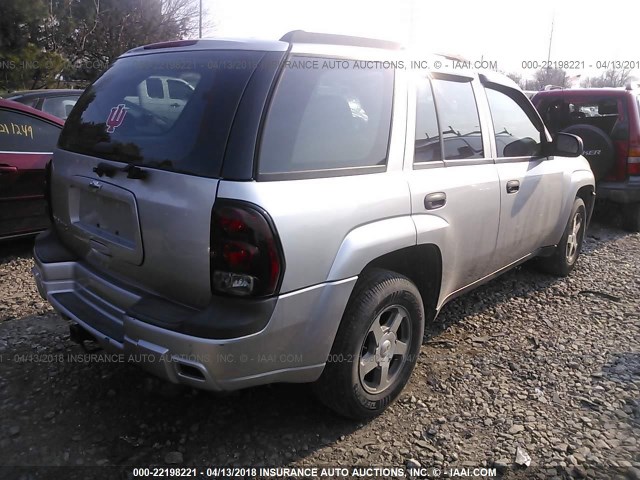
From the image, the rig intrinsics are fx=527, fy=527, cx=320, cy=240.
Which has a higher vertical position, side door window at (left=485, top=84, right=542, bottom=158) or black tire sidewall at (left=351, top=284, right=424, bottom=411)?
side door window at (left=485, top=84, right=542, bottom=158)

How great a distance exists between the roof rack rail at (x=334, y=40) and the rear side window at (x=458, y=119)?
428 millimetres

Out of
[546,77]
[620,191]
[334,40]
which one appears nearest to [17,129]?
[334,40]

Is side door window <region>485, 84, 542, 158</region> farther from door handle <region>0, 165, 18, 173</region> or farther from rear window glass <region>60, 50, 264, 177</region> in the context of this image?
door handle <region>0, 165, 18, 173</region>

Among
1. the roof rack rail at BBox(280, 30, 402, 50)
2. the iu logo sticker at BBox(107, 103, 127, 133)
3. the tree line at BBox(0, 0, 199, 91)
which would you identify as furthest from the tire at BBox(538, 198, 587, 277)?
the tree line at BBox(0, 0, 199, 91)

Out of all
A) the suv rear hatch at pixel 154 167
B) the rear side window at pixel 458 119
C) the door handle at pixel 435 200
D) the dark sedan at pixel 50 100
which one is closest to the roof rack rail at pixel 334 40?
the suv rear hatch at pixel 154 167

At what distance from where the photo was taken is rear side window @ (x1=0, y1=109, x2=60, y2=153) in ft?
15.3

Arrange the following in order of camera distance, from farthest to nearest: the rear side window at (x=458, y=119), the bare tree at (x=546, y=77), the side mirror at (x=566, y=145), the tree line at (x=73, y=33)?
the bare tree at (x=546, y=77) → the tree line at (x=73, y=33) → the side mirror at (x=566, y=145) → the rear side window at (x=458, y=119)

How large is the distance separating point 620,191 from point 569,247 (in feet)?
7.08

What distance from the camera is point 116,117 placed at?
8.58 feet

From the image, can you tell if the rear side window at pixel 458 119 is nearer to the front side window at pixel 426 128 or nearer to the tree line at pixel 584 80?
the front side window at pixel 426 128

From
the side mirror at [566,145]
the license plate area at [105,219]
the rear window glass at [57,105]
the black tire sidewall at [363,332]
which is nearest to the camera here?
the license plate area at [105,219]

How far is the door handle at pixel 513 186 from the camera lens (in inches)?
138

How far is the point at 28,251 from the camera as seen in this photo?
5.09m

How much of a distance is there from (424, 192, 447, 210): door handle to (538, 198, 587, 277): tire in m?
2.21
